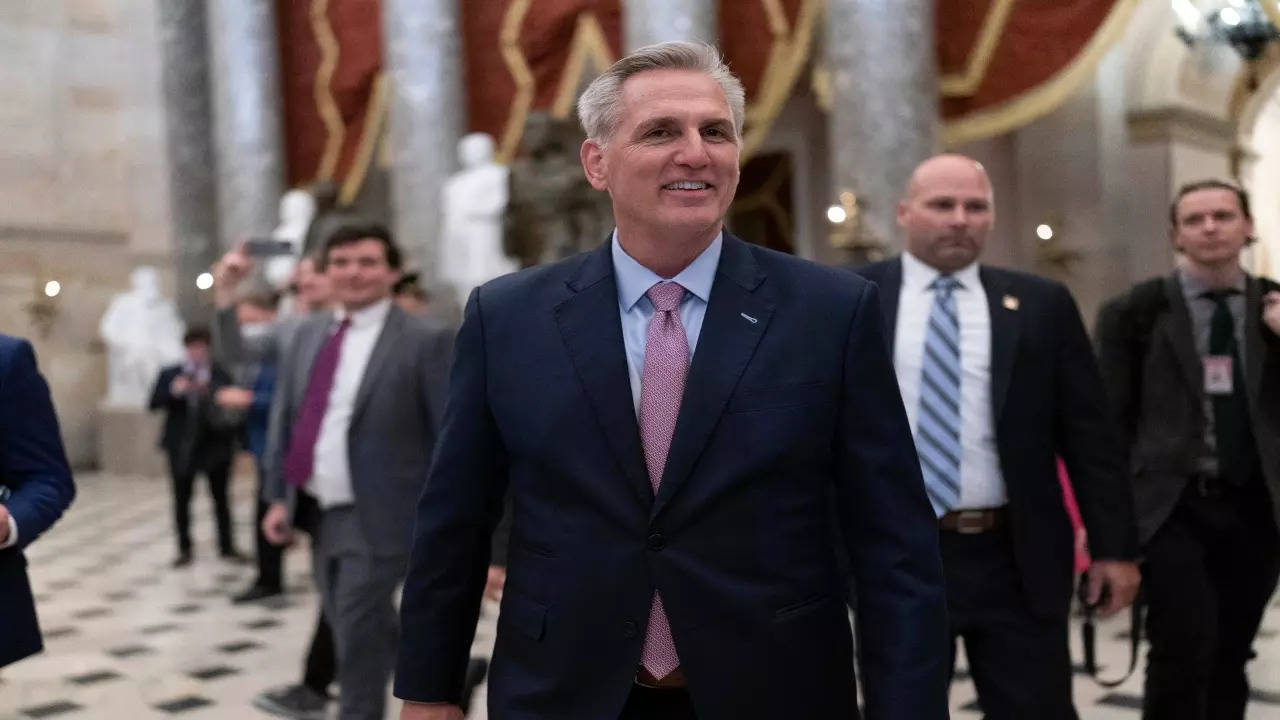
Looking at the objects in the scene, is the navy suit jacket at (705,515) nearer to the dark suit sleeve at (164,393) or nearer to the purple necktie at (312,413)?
the purple necktie at (312,413)

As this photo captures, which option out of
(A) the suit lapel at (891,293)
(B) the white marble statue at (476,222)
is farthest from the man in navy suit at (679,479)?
(B) the white marble statue at (476,222)

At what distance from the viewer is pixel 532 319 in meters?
2.01

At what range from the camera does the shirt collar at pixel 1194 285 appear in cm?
395

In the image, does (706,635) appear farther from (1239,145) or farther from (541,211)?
(1239,145)

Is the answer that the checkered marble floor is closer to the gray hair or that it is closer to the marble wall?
the gray hair

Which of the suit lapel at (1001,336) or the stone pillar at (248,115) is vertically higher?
the stone pillar at (248,115)

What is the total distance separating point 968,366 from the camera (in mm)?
3373

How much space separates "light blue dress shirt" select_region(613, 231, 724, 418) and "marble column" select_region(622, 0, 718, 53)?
931 centimetres

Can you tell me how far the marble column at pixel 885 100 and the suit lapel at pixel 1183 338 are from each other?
574 centimetres

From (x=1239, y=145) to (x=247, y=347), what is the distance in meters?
12.9

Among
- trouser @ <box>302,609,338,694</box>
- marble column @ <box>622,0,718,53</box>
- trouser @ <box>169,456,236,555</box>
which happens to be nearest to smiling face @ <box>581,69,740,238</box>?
trouser @ <box>302,609,338,694</box>

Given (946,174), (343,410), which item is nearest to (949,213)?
(946,174)

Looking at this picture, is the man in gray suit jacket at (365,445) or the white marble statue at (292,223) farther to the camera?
the white marble statue at (292,223)

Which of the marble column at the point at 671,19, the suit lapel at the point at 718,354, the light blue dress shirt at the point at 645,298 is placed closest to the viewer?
the suit lapel at the point at 718,354
